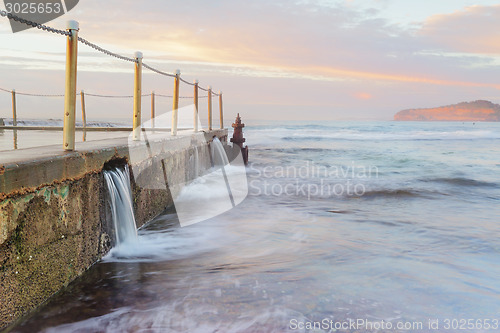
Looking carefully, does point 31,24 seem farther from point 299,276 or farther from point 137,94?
point 299,276

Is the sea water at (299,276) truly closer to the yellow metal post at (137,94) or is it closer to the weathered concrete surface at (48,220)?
the weathered concrete surface at (48,220)

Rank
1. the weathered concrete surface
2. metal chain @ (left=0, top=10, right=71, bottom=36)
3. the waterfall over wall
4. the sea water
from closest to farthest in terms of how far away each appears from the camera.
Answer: the weathered concrete surface → metal chain @ (left=0, top=10, right=71, bottom=36) → the sea water → the waterfall over wall

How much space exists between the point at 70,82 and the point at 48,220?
123cm

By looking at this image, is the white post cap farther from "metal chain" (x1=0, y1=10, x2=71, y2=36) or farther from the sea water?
the sea water

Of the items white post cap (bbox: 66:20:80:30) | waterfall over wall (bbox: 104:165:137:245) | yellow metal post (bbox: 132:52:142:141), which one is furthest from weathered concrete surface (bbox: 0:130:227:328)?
white post cap (bbox: 66:20:80:30)

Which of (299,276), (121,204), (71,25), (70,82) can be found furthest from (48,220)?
(299,276)

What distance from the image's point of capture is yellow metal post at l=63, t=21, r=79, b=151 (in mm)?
3391

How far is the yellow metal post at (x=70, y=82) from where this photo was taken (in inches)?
133

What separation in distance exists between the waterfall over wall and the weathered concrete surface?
0.11 m

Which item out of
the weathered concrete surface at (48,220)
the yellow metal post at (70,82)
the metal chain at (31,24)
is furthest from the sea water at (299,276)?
the metal chain at (31,24)

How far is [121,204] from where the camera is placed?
423 cm

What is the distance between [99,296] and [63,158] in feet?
3.73

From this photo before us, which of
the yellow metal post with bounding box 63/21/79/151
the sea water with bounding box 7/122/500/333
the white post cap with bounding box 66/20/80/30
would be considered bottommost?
the sea water with bounding box 7/122/500/333

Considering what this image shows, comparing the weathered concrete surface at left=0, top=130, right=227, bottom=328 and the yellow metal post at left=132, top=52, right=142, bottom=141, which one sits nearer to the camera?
the weathered concrete surface at left=0, top=130, right=227, bottom=328
